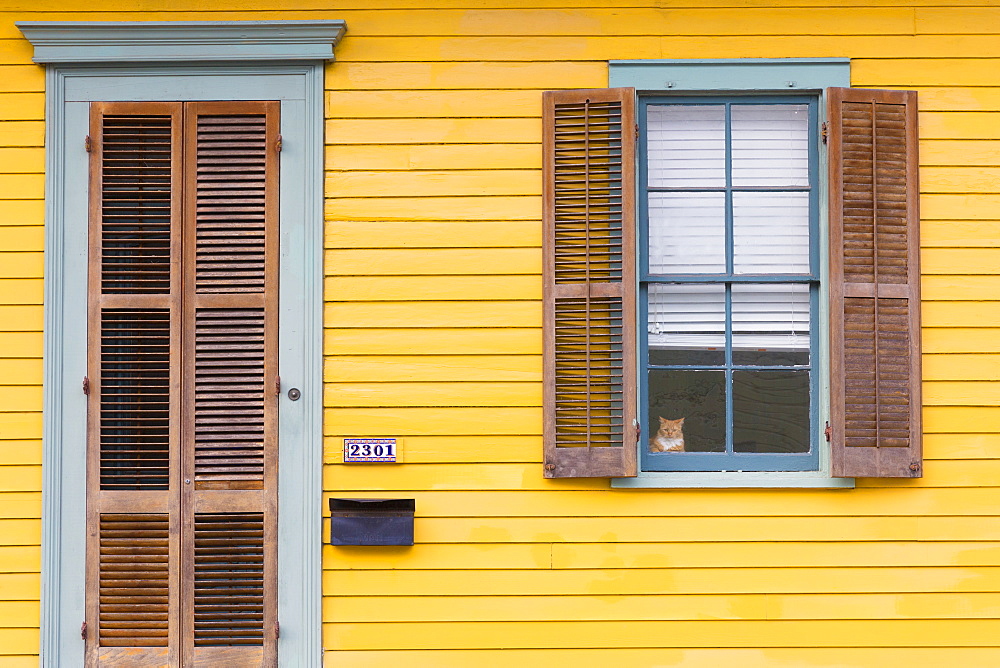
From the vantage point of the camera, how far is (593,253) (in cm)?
Result: 352

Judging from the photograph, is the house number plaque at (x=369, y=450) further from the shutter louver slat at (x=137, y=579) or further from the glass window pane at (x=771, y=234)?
the glass window pane at (x=771, y=234)

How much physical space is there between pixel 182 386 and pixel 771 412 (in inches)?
102

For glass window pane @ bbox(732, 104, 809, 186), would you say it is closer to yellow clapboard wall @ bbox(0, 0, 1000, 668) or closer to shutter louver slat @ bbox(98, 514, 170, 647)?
yellow clapboard wall @ bbox(0, 0, 1000, 668)

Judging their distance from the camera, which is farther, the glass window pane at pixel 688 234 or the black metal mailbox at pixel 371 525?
the glass window pane at pixel 688 234

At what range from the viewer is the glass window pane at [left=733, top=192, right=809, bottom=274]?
11.9 feet

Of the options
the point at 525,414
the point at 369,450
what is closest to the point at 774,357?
the point at 525,414

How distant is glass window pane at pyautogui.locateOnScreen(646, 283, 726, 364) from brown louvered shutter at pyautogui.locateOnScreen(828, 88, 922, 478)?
48cm

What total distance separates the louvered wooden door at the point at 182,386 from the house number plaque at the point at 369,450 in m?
0.33

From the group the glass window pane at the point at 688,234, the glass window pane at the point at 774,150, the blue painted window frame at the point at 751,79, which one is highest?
the blue painted window frame at the point at 751,79

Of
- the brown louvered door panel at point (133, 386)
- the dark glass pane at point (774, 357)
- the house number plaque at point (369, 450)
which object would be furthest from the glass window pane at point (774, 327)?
the brown louvered door panel at point (133, 386)

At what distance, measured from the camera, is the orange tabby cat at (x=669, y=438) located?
3.63 meters

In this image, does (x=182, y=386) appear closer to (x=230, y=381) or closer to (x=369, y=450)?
(x=230, y=381)

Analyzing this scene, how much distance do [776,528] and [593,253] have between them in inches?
56.9

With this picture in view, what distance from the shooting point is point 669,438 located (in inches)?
143
